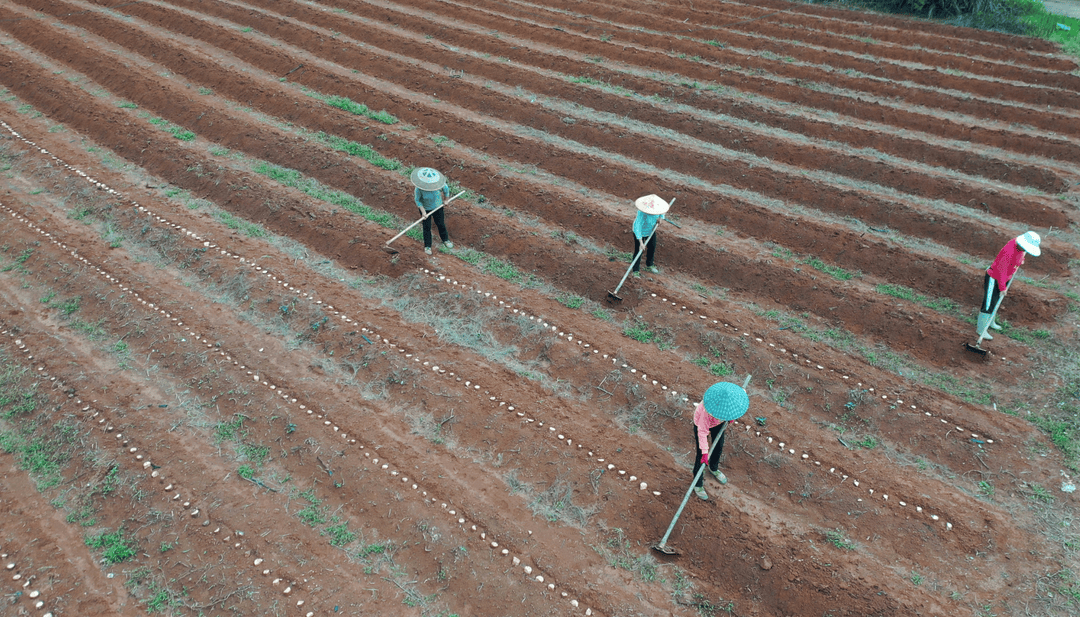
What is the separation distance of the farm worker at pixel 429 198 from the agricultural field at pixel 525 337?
319mm

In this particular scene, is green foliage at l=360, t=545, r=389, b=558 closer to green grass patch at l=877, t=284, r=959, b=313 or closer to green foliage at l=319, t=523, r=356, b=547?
green foliage at l=319, t=523, r=356, b=547

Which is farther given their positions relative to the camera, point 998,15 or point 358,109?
point 998,15

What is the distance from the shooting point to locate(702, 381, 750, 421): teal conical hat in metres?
4.82

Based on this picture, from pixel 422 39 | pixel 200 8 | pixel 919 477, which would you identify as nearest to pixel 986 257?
pixel 919 477

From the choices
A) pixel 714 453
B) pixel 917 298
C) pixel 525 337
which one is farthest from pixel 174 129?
pixel 917 298

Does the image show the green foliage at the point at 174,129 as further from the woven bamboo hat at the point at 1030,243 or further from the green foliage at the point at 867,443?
the woven bamboo hat at the point at 1030,243

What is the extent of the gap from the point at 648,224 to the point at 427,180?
275 cm

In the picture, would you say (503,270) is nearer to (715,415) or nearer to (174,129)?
(715,415)

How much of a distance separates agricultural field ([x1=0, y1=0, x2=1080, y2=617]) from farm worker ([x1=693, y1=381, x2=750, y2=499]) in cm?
37

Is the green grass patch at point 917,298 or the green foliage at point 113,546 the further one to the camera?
the green grass patch at point 917,298

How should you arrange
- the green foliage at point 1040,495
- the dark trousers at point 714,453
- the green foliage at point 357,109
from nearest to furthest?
the dark trousers at point 714,453 → the green foliage at point 1040,495 → the green foliage at point 357,109

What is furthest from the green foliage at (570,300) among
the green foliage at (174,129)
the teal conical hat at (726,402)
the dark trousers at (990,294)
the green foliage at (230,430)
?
the green foliage at (174,129)

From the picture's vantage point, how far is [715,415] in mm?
4852

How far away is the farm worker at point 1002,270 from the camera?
6.70 m
